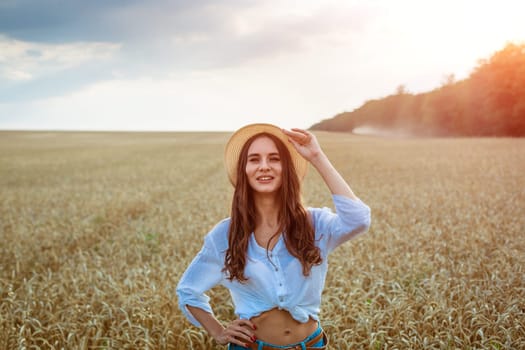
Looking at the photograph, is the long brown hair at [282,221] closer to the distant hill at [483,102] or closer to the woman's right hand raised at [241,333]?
the woman's right hand raised at [241,333]

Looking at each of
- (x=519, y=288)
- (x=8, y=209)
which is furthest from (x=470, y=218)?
(x=8, y=209)

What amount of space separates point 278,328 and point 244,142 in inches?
43.1

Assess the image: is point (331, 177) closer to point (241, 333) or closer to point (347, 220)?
point (347, 220)

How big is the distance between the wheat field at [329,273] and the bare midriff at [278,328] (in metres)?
Result: 1.54

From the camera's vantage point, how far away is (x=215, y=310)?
512 centimetres

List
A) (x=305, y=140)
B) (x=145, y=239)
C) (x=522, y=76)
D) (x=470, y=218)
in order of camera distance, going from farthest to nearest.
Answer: (x=522, y=76)
(x=470, y=218)
(x=145, y=239)
(x=305, y=140)

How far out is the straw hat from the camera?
279 cm

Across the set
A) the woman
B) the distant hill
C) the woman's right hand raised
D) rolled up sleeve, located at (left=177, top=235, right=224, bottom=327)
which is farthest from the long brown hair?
the distant hill

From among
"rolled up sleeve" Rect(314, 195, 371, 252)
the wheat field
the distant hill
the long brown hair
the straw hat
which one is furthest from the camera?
the distant hill

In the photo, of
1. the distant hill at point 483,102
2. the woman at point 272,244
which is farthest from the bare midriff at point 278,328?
the distant hill at point 483,102

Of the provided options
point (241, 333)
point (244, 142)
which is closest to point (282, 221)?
point (244, 142)

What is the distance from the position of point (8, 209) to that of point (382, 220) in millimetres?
10258

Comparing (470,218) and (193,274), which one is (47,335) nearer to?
(193,274)

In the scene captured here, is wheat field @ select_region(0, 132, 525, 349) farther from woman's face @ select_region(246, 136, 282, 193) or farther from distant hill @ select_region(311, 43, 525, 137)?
distant hill @ select_region(311, 43, 525, 137)
